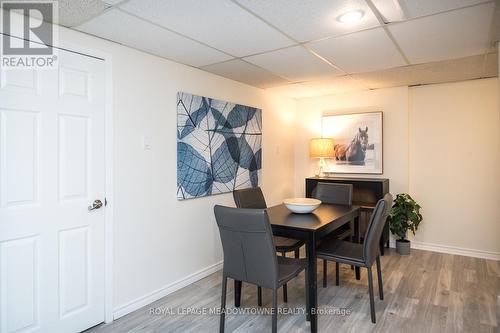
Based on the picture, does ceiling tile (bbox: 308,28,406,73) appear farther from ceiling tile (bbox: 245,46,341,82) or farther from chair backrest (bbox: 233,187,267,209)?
chair backrest (bbox: 233,187,267,209)

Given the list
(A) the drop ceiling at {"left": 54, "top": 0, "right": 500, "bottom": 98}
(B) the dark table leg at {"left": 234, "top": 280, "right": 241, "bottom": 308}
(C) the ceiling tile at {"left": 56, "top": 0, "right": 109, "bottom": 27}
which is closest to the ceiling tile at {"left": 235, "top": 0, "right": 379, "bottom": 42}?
(A) the drop ceiling at {"left": 54, "top": 0, "right": 500, "bottom": 98}

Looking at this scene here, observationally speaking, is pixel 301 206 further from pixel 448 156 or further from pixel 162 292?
pixel 448 156

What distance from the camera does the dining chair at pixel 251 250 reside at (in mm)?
2000

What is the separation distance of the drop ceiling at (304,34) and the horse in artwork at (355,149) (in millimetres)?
1079

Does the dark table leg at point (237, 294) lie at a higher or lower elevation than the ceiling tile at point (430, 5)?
lower

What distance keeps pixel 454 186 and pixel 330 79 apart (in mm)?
2103

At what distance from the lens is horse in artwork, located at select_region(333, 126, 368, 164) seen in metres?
4.37

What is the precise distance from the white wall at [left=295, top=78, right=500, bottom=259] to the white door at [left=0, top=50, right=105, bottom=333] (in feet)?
11.5

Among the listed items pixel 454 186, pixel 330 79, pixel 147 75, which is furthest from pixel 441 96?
pixel 147 75

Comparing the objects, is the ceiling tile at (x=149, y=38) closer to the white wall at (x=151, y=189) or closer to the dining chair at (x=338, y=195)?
the white wall at (x=151, y=189)

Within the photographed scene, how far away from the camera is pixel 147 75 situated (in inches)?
107

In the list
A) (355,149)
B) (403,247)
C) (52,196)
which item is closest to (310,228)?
(52,196)

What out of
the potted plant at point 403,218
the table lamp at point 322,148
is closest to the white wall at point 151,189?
the table lamp at point 322,148

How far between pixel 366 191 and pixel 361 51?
206cm
